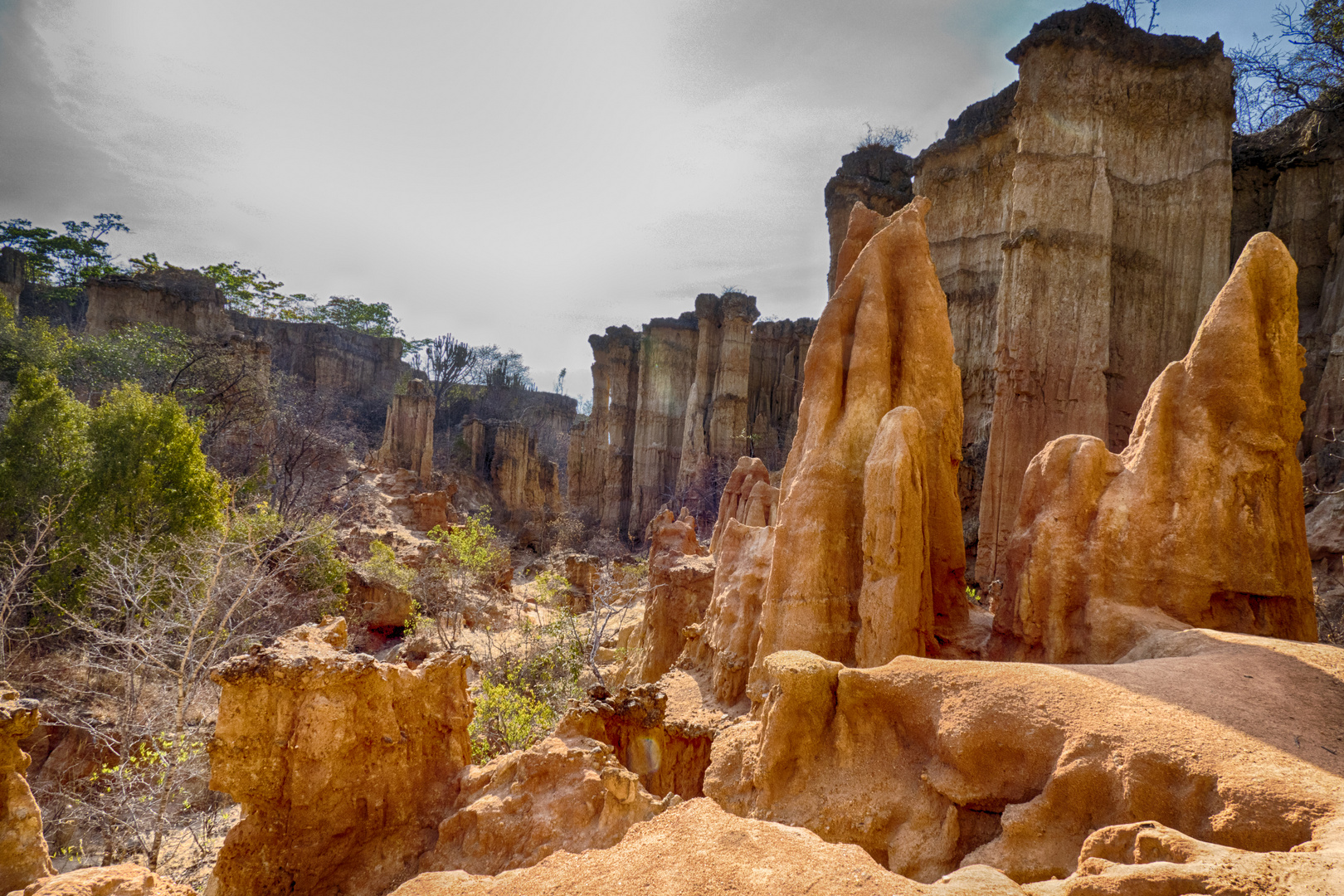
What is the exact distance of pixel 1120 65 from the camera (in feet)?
51.2

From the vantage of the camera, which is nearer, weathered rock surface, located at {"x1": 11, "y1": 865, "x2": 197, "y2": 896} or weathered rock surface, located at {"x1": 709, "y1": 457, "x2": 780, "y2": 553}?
weathered rock surface, located at {"x1": 11, "y1": 865, "x2": 197, "y2": 896}

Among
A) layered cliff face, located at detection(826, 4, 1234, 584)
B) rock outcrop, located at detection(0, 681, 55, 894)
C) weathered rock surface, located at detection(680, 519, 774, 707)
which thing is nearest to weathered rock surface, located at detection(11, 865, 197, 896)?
rock outcrop, located at detection(0, 681, 55, 894)

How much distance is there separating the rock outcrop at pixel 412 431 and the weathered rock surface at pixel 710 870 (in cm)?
3272

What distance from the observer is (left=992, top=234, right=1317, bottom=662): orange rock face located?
6512mm

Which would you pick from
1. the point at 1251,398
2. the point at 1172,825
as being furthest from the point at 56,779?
the point at 1251,398

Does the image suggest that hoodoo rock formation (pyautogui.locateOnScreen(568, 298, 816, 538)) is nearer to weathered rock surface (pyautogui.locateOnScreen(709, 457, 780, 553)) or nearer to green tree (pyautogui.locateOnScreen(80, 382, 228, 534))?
weathered rock surface (pyautogui.locateOnScreen(709, 457, 780, 553))

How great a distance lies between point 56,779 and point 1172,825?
1336 centimetres

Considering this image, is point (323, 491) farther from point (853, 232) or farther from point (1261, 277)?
point (1261, 277)

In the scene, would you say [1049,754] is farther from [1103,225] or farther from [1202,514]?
[1103,225]

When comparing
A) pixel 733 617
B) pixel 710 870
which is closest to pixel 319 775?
pixel 710 870

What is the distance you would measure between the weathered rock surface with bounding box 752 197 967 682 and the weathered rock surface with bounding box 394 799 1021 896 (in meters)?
3.75

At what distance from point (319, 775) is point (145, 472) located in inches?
433

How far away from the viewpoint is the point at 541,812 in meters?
5.14

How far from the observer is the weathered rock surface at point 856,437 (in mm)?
7902
